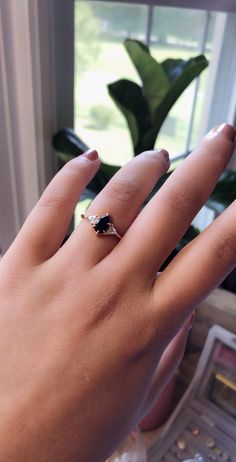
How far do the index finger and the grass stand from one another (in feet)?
1.56

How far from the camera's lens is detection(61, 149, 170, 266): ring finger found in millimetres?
396

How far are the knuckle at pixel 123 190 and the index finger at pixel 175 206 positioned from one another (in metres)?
0.02

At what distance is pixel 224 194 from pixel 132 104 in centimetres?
22

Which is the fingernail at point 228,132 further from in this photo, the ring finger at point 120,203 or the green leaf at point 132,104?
the green leaf at point 132,104

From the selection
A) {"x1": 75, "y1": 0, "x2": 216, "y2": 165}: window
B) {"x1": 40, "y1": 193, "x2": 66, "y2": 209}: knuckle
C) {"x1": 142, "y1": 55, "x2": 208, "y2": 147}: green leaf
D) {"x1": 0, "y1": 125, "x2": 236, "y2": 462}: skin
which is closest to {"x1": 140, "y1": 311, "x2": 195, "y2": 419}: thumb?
{"x1": 0, "y1": 125, "x2": 236, "y2": 462}: skin

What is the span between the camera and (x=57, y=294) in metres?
0.38

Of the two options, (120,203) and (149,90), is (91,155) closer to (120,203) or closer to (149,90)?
(120,203)

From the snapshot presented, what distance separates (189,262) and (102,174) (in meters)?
0.35

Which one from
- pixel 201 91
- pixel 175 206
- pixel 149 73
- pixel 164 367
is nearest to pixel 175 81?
pixel 149 73

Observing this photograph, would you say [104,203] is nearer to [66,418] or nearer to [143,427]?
[66,418]

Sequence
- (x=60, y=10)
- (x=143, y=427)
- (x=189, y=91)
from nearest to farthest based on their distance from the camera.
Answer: (x=60, y=10), (x=143, y=427), (x=189, y=91)

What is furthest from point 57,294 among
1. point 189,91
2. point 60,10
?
point 189,91

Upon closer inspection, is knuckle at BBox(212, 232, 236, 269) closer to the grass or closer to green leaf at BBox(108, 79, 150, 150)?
green leaf at BBox(108, 79, 150, 150)

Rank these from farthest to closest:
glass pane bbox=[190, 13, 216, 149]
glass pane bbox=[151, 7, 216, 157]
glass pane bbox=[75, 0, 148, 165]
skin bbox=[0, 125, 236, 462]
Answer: glass pane bbox=[190, 13, 216, 149], glass pane bbox=[151, 7, 216, 157], glass pane bbox=[75, 0, 148, 165], skin bbox=[0, 125, 236, 462]
